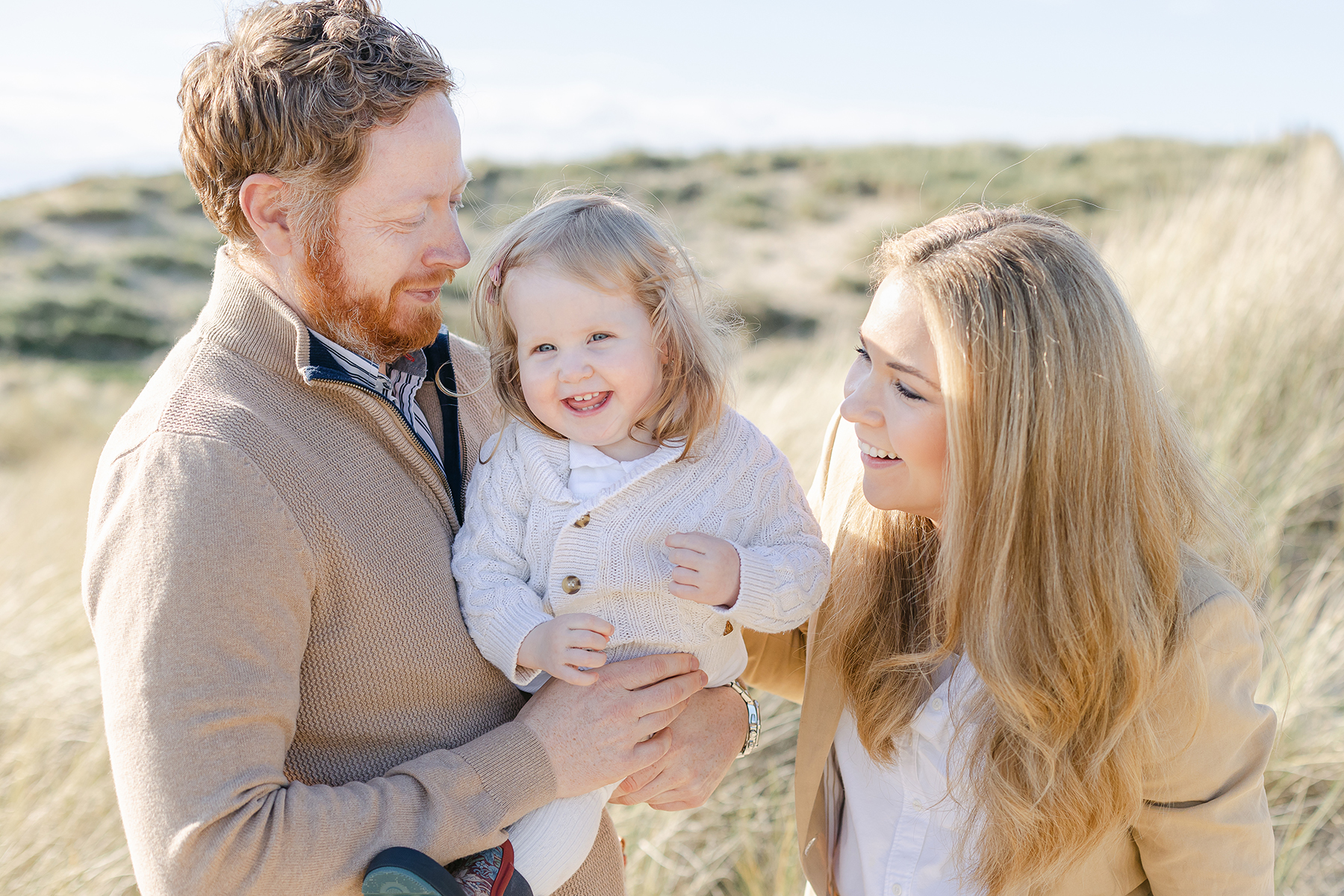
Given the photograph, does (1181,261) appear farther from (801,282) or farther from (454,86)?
(801,282)

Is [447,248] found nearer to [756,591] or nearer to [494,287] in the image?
[494,287]

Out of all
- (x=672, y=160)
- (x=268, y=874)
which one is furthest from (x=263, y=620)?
(x=672, y=160)

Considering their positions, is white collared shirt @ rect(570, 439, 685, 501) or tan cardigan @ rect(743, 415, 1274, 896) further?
white collared shirt @ rect(570, 439, 685, 501)

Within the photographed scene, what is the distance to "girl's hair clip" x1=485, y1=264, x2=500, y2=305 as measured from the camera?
2145 millimetres

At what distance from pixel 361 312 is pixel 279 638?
2.63 ft

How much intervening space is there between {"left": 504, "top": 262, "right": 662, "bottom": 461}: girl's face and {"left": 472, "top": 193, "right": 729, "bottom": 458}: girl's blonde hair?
3 cm

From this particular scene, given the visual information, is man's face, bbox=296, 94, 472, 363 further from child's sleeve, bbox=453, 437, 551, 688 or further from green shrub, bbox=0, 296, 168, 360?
green shrub, bbox=0, 296, 168, 360

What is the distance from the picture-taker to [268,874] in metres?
1.57

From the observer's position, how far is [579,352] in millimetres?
2055

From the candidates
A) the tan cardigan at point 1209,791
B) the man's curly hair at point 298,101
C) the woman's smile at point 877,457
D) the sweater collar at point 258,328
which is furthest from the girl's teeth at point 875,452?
the man's curly hair at point 298,101

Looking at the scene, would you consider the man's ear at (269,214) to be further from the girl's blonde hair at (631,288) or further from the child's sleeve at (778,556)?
the child's sleeve at (778,556)

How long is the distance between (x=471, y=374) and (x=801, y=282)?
638 inches

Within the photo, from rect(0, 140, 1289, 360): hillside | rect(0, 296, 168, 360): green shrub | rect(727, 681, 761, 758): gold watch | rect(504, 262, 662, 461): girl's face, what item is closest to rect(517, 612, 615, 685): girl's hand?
rect(504, 262, 662, 461): girl's face

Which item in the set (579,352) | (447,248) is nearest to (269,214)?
(447,248)
